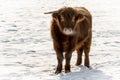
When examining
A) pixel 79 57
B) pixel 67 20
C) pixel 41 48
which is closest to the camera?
pixel 67 20

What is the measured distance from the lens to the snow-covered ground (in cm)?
970

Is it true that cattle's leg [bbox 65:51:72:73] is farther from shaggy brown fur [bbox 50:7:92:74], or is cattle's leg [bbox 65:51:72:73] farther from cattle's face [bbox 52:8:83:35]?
cattle's face [bbox 52:8:83:35]

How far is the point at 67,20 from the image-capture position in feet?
30.3

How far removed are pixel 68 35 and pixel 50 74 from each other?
905 millimetres

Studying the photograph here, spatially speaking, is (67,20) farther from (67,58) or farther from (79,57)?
(79,57)

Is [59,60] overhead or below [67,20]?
below

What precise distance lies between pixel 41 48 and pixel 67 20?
3.62 meters

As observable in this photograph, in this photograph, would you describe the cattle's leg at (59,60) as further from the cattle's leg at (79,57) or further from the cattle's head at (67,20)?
the cattle's leg at (79,57)

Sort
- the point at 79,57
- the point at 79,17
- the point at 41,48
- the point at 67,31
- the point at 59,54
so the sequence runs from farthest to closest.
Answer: the point at 41,48, the point at 79,57, the point at 59,54, the point at 79,17, the point at 67,31

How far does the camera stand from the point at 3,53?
1182 centimetres

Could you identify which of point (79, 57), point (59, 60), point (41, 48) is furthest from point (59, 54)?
point (41, 48)

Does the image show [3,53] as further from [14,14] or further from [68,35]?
[14,14]

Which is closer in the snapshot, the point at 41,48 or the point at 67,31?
the point at 67,31

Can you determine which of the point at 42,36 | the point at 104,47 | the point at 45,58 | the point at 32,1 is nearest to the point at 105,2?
the point at 32,1
